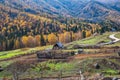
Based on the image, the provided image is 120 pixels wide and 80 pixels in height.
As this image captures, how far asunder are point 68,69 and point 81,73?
7.25m

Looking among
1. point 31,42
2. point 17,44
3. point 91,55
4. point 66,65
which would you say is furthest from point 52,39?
point 66,65

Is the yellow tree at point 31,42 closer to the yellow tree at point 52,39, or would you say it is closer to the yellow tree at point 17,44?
the yellow tree at point 17,44

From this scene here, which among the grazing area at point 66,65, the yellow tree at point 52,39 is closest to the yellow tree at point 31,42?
the yellow tree at point 52,39

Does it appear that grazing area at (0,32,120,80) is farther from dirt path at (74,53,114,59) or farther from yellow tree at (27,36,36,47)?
yellow tree at (27,36,36,47)

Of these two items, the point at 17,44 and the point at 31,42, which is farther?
the point at 31,42

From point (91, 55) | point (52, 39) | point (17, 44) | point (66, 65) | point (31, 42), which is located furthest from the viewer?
point (52, 39)

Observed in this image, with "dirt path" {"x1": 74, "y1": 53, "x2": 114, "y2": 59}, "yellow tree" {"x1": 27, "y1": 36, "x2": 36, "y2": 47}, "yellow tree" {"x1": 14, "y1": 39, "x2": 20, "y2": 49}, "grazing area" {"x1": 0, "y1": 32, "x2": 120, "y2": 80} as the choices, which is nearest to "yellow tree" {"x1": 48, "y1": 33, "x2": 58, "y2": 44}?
"yellow tree" {"x1": 27, "y1": 36, "x2": 36, "y2": 47}

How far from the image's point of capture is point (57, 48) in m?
114

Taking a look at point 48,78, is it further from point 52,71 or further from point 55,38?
point 55,38

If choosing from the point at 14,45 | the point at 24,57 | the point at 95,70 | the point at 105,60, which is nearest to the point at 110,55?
the point at 105,60

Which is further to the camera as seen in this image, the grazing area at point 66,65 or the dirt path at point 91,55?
the dirt path at point 91,55

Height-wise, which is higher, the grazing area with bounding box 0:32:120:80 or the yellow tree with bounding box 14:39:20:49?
the yellow tree with bounding box 14:39:20:49

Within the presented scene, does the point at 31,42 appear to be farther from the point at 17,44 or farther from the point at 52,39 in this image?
the point at 52,39

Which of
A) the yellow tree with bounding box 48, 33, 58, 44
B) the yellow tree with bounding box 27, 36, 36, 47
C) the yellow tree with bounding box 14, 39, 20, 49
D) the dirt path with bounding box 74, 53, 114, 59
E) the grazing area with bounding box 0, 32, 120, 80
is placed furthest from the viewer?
the yellow tree with bounding box 48, 33, 58, 44
